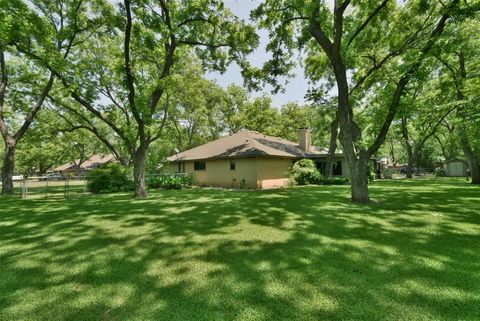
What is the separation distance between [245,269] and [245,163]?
606 inches

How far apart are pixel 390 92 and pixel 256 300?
1533 centimetres

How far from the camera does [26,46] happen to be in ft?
40.0

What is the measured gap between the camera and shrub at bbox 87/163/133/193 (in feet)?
61.6

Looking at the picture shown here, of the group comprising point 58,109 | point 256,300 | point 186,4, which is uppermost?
point 186,4

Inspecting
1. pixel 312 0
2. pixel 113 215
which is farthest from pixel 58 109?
pixel 312 0

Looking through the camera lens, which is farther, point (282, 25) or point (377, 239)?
point (282, 25)

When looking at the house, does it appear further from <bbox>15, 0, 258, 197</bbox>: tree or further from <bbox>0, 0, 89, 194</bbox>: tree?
<bbox>0, 0, 89, 194</bbox>: tree

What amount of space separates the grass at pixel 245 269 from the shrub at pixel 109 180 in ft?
37.1

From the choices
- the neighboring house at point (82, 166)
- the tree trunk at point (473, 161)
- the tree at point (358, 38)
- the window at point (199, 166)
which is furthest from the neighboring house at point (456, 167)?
the neighboring house at point (82, 166)

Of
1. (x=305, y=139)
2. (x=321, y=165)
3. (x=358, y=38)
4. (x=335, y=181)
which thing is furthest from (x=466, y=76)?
(x=305, y=139)

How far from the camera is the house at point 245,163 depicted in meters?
19.2

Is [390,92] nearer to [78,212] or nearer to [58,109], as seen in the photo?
[78,212]

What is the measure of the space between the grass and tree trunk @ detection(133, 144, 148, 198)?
655 cm

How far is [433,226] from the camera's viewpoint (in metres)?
6.68
